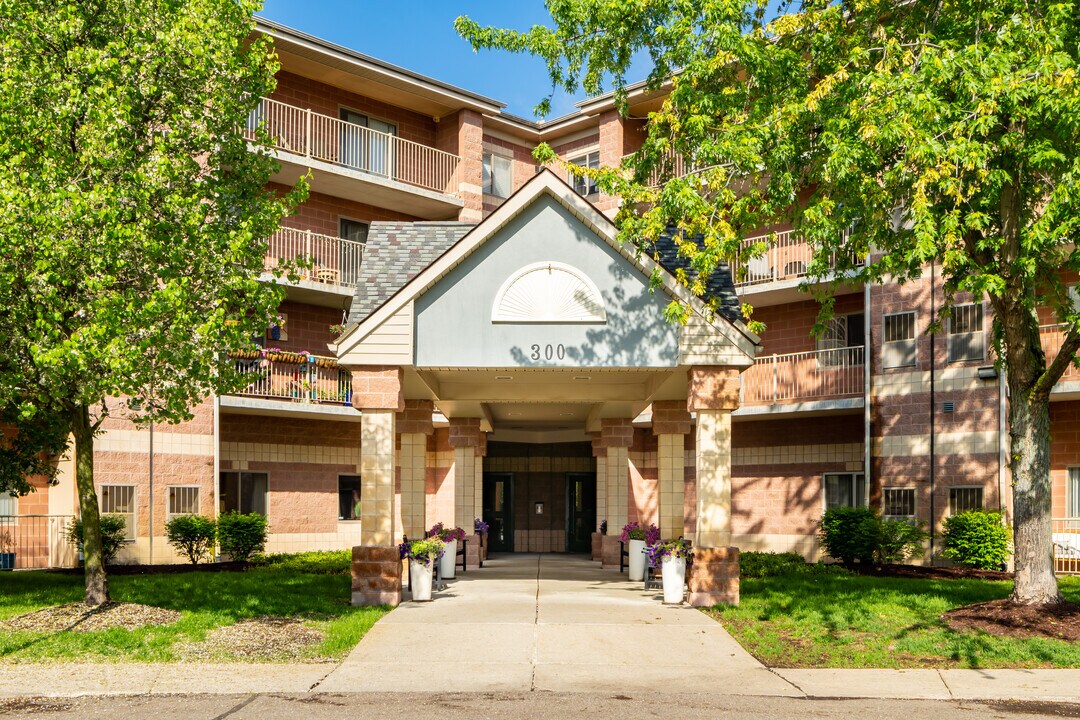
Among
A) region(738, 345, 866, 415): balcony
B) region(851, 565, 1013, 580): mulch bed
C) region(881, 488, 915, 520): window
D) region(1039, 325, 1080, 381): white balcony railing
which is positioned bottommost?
region(851, 565, 1013, 580): mulch bed

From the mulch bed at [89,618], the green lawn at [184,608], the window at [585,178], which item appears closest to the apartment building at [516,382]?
the window at [585,178]

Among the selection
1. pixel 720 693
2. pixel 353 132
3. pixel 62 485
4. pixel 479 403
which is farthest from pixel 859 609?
pixel 353 132

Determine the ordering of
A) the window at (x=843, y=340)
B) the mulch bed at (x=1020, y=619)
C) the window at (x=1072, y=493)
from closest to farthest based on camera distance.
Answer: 1. the mulch bed at (x=1020, y=619)
2. the window at (x=1072, y=493)
3. the window at (x=843, y=340)

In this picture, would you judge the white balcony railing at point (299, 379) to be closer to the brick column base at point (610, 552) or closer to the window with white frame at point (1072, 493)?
the brick column base at point (610, 552)

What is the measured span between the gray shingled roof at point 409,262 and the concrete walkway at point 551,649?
524 centimetres

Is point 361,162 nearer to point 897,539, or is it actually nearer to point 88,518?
point 897,539

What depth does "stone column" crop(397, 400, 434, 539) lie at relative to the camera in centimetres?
2319

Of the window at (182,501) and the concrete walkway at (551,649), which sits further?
the window at (182,501)

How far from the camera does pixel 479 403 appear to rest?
26.5 meters

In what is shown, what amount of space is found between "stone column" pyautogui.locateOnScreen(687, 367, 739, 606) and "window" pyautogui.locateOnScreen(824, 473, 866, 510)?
1473 centimetres

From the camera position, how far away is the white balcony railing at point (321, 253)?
107 feet

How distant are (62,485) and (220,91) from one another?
14.5 m

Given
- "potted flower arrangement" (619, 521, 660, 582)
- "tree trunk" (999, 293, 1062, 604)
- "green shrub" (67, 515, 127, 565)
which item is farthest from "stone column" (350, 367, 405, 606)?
"green shrub" (67, 515, 127, 565)

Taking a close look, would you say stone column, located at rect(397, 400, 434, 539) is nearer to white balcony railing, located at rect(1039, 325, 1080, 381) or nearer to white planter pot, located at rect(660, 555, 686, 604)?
white planter pot, located at rect(660, 555, 686, 604)
